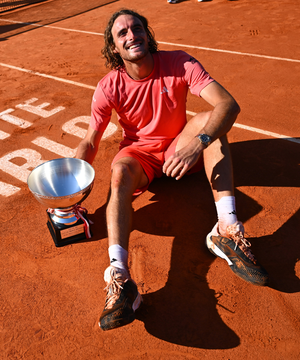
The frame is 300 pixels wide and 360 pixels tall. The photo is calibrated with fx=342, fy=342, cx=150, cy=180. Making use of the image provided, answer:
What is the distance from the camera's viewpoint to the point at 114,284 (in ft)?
8.25

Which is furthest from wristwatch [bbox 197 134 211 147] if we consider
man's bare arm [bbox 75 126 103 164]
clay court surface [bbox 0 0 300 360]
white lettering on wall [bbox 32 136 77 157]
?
white lettering on wall [bbox 32 136 77 157]

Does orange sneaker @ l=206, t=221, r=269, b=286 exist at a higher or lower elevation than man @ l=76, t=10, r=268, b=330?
lower

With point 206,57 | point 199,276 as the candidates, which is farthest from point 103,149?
point 206,57

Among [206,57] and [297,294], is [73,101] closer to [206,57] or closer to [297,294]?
[206,57]

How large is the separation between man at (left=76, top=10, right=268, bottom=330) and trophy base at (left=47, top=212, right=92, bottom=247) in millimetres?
619

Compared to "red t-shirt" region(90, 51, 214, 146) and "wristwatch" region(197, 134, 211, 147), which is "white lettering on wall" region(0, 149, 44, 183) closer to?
"red t-shirt" region(90, 51, 214, 146)

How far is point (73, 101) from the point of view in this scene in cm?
630

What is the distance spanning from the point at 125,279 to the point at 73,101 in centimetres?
449

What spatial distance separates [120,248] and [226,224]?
3.11 feet

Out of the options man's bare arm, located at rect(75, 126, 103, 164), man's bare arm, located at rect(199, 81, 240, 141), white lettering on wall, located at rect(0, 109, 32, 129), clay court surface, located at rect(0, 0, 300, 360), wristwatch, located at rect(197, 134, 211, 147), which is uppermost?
man's bare arm, located at rect(199, 81, 240, 141)

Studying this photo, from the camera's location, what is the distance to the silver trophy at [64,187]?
325 cm

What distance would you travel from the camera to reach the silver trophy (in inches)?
128

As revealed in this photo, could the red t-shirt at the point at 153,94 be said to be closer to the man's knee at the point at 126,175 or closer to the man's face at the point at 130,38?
the man's face at the point at 130,38

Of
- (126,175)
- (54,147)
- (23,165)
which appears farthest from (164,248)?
(54,147)
